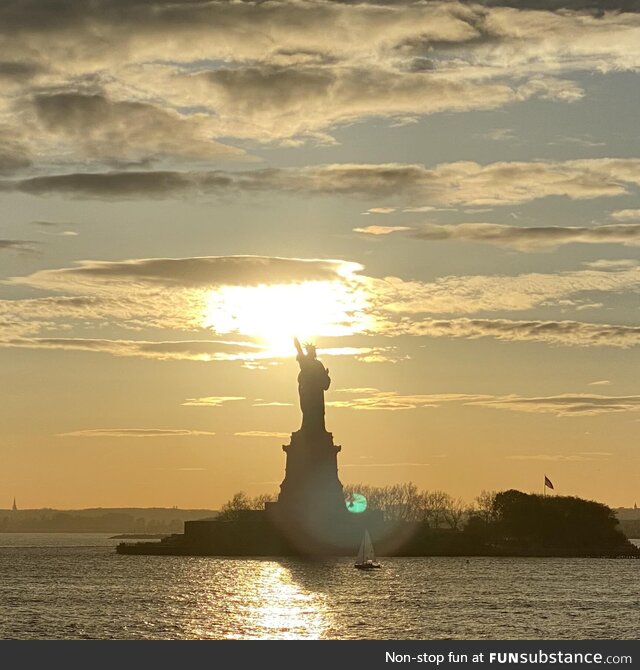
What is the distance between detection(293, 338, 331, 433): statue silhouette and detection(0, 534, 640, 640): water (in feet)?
42.0

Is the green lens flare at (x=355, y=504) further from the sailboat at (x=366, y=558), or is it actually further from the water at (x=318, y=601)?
the sailboat at (x=366, y=558)

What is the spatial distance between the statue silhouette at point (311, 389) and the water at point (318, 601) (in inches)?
504

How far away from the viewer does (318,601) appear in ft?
305

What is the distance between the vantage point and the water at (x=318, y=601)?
75.8 m

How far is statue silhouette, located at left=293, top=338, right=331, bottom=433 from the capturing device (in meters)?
142

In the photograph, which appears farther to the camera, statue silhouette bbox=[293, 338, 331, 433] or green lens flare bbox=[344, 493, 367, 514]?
green lens flare bbox=[344, 493, 367, 514]

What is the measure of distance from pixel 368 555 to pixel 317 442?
12.5 metres

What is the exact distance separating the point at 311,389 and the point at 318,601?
5098 centimetres
